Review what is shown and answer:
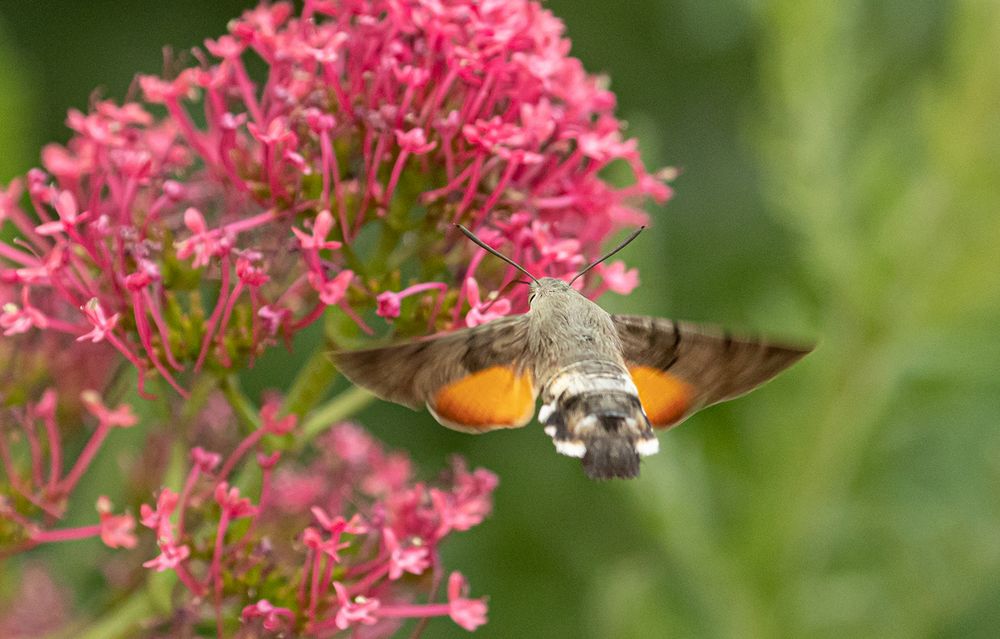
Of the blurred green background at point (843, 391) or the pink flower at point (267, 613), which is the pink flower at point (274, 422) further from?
the blurred green background at point (843, 391)

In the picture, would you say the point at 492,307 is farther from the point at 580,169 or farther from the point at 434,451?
the point at 434,451

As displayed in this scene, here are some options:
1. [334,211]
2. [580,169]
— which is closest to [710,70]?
[580,169]

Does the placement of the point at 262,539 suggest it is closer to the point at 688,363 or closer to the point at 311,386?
the point at 311,386

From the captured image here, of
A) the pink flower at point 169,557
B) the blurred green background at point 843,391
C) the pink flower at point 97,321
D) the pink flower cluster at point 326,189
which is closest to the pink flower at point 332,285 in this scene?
the pink flower cluster at point 326,189

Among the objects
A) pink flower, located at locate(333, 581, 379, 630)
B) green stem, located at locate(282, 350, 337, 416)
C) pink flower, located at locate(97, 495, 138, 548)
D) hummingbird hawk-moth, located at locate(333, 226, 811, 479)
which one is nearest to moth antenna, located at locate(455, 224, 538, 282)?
hummingbird hawk-moth, located at locate(333, 226, 811, 479)

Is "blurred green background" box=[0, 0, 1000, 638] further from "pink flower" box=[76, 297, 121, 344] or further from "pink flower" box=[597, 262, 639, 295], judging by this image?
"pink flower" box=[76, 297, 121, 344]

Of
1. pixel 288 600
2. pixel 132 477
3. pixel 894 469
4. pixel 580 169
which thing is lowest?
pixel 288 600
